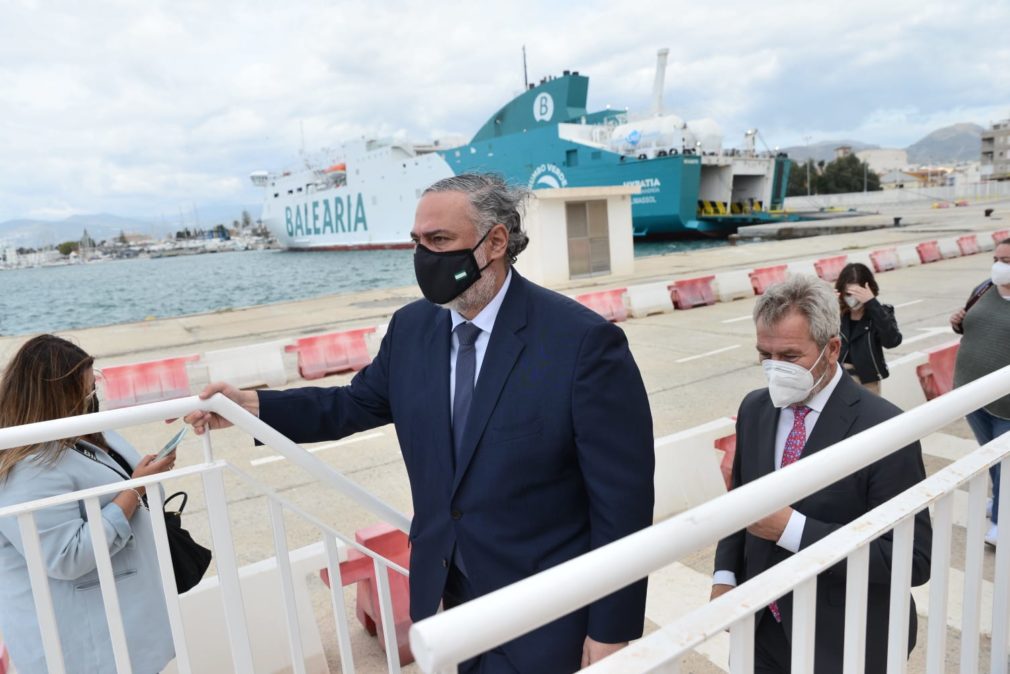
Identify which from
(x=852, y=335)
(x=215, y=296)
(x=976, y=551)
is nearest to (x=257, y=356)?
(x=852, y=335)

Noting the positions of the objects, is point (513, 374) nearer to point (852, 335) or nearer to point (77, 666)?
point (77, 666)

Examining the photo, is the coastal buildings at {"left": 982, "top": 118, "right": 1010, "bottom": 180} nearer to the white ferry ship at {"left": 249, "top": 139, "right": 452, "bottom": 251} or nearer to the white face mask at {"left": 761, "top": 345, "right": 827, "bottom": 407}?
the white ferry ship at {"left": 249, "top": 139, "right": 452, "bottom": 251}

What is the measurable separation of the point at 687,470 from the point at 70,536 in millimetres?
3704

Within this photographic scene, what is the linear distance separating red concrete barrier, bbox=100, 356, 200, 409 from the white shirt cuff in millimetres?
8932

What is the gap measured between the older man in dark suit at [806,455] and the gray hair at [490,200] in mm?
872

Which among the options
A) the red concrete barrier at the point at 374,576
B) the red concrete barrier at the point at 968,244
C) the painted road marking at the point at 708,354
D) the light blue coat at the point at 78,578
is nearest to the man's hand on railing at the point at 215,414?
the light blue coat at the point at 78,578

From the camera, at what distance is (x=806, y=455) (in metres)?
2.01

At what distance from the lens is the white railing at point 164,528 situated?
1.86 meters

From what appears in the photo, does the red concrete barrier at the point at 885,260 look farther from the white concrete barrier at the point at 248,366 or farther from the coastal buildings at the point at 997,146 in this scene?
the coastal buildings at the point at 997,146

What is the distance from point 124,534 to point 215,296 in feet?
157

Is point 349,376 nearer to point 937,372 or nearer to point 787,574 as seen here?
point 937,372

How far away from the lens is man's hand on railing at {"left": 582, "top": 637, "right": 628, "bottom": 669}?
167cm

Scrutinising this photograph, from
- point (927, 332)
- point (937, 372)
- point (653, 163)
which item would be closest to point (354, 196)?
point (653, 163)

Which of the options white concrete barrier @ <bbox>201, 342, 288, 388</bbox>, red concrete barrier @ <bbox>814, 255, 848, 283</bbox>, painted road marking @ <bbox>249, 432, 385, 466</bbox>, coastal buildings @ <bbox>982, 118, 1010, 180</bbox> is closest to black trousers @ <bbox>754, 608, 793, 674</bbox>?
painted road marking @ <bbox>249, 432, 385, 466</bbox>
